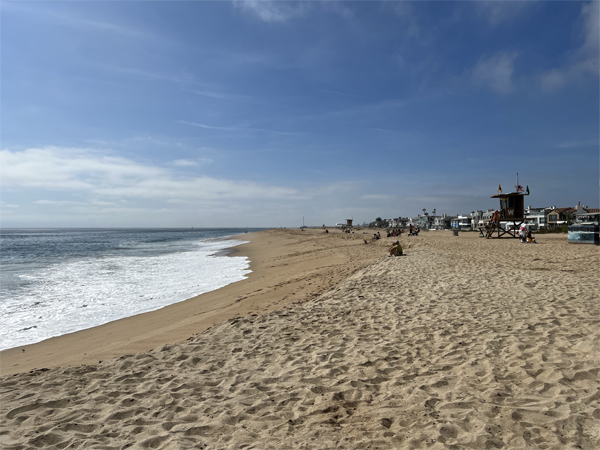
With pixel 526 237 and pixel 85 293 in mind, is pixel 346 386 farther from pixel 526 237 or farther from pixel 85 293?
pixel 526 237

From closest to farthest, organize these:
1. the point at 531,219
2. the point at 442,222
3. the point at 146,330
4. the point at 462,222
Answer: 1. the point at 146,330
2. the point at 531,219
3. the point at 462,222
4. the point at 442,222

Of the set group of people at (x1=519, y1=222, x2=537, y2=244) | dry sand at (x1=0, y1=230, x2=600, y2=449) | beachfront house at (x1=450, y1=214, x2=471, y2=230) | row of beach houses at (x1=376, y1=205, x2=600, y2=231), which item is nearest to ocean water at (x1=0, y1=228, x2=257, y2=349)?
dry sand at (x1=0, y1=230, x2=600, y2=449)

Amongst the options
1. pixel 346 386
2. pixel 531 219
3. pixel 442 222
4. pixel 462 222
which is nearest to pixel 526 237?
pixel 346 386

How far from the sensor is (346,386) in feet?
12.7

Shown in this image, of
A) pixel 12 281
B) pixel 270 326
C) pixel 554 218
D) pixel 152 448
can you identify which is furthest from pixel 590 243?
pixel 554 218

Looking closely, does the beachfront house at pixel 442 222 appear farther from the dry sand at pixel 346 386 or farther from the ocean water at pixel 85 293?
the dry sand at pixel 346 386

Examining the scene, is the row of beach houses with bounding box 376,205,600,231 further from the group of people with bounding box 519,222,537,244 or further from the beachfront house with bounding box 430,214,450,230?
the group of people with bounding box 519,222,537,244

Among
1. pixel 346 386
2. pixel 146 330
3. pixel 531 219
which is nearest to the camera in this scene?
pixel 346 386

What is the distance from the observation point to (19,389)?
411 centimetres

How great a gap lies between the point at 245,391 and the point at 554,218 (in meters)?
72.9

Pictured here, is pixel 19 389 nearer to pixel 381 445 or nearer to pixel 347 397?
pixel 347 397

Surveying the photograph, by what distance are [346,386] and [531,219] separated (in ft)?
257

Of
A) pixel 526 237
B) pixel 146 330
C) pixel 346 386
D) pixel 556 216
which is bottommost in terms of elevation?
pixel 146 330

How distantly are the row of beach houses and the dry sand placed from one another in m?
33.3
